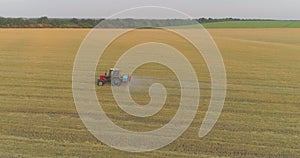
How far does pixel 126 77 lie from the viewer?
1379 cm

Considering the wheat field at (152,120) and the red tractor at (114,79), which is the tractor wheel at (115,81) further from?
the wheat field at (152,120)

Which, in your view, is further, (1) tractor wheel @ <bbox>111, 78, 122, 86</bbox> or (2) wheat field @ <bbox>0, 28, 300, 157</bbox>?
(1) tractor wheel @ <bbox>111, 78, 122, 86</bbox>

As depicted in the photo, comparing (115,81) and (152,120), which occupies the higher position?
(152,120)

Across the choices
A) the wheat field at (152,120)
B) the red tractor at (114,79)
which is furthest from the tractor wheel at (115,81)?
the wheat field at (152,120)

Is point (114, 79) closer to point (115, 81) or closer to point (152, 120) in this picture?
point (115, 81)

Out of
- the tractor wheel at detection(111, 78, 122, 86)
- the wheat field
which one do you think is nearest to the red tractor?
the tractor wheel at detection(111, 78, 122, 86)

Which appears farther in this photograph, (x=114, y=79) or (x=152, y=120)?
(x=114, y=79)

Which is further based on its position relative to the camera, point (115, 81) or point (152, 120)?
point (115, 81)

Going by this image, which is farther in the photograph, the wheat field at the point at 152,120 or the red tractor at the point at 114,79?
the red tractor at the point at 114,79

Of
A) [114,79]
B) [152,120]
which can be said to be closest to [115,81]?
[114,79]

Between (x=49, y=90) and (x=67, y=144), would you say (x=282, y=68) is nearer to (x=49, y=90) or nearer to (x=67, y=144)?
(x=49, y=90)

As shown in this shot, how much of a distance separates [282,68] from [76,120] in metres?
14.7

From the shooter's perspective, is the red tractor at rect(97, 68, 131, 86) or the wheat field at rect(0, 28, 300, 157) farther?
the red tractor at rect(97, 68, 131, 86)

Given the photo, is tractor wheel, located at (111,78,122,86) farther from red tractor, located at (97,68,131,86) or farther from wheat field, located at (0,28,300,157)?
wheat field, located at (0,28,300,157)
